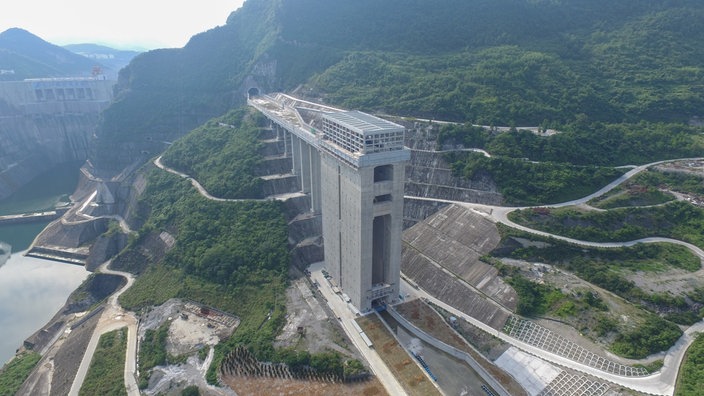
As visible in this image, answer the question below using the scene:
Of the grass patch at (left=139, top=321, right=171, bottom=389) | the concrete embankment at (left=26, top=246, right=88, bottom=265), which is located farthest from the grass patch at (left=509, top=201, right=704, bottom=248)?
the concrete embankment at (left=26, top=246, right=88, bottom=265)

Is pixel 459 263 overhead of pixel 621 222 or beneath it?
beneath

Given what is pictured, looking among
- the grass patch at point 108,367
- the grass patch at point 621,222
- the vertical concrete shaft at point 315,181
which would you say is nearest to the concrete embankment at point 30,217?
the grass patch at point 108,367

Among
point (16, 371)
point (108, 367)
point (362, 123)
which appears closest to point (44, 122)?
point (16, 371)

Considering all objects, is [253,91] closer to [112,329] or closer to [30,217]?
[30,217]

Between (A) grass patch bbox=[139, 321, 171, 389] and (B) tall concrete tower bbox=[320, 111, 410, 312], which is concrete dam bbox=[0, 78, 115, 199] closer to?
(A) grass patch bbox=[139, 321, 171, 389]

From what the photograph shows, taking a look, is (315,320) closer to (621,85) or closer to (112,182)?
(112,182)

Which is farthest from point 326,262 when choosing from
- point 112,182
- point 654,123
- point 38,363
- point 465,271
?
point 654,123

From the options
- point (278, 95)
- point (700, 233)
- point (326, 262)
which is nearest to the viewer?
point (700, 233)

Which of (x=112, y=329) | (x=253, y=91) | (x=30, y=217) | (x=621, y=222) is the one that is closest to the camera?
(x=112, y=329)
